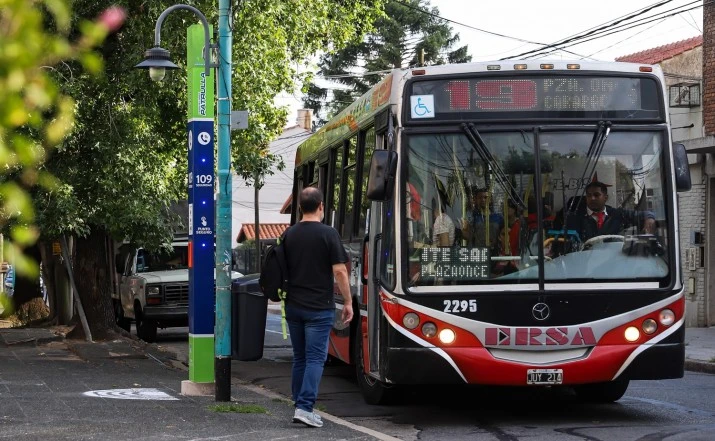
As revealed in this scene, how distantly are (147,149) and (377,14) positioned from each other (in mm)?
9333

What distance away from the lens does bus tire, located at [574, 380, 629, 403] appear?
1045cm

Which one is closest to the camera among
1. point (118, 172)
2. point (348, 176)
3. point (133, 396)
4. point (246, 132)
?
point (133, 396)

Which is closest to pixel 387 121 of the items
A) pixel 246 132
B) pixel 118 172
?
pixel 118 172

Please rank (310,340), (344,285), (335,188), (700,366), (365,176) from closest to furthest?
1. (344,285)
2. (310,340)
3. (365,176)
4. (335,188)
5. (700,366)

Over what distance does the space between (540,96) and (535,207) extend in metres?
0.96

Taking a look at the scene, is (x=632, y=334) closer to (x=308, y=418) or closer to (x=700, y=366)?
(x=308, y=418)

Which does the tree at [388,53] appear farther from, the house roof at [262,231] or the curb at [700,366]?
the curb at [700,366]

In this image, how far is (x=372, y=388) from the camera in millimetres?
10344

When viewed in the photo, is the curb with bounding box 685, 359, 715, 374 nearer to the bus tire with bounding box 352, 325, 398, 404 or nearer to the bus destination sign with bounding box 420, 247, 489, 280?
the bus tire with bounding box 352, 325, 398, 404

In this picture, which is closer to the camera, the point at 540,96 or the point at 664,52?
the point at 540,96

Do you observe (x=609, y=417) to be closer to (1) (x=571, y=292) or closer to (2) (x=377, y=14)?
(1) (x=571, y=292)

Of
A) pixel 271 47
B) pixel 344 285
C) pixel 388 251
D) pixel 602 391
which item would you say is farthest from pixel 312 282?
pixel 271 47

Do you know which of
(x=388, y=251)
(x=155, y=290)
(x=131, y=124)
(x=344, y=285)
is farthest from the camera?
(x=155, y=290)

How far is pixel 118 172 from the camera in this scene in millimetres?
16531
